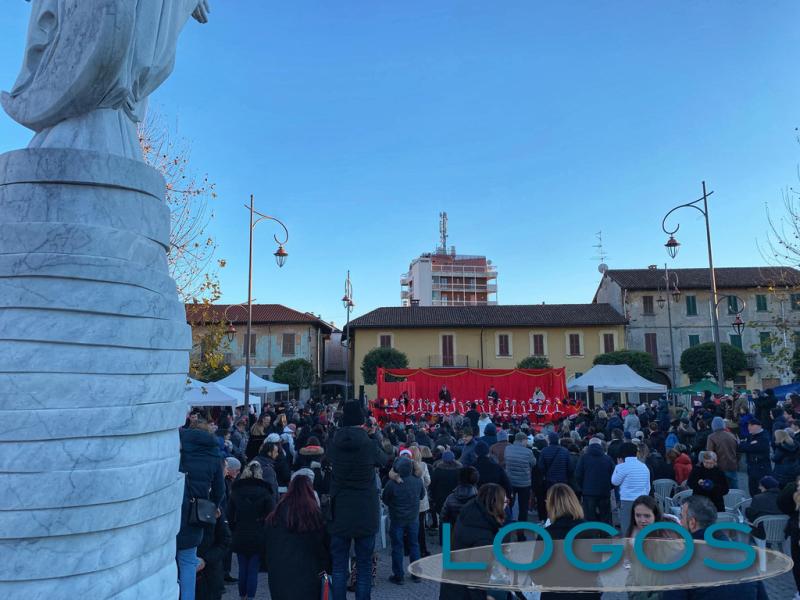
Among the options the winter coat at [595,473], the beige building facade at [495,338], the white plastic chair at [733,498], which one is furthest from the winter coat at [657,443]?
the beige building facade at [495,338]

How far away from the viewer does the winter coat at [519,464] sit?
27.5 feet

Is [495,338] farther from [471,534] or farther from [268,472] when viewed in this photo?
[471,534]

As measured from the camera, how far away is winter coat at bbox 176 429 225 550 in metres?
4.27

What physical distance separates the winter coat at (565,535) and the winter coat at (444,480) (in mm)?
3728

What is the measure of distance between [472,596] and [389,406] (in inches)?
781

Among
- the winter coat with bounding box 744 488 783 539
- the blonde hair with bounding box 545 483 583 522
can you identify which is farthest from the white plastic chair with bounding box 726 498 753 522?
the blonde hair with bounding box 545 483 583 522

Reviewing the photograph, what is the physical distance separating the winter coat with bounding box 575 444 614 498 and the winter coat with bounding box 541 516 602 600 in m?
3.79

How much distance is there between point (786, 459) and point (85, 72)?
835 centimetres

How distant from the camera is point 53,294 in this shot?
120 inches

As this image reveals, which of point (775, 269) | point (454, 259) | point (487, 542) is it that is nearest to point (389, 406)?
point (487, 542)

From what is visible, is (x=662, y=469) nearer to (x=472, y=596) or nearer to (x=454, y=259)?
(x=472, y=596)

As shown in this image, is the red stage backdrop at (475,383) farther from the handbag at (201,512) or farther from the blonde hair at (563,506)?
the blonde hair at (563,506)

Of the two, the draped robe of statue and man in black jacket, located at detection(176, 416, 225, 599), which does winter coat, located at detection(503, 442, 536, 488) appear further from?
the draped robe of statue

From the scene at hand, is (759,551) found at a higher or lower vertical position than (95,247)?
lower
